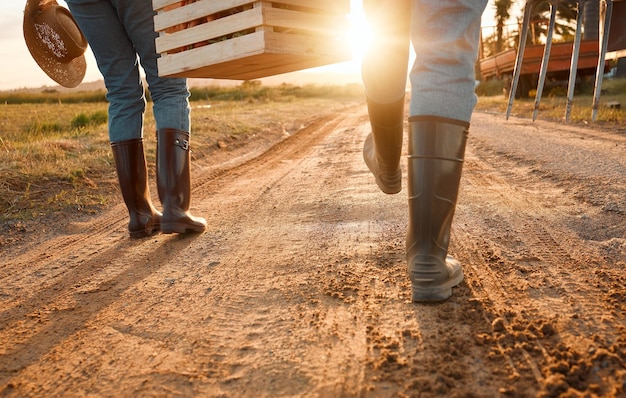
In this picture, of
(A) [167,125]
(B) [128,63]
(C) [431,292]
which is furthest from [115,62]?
(C) [431,292]

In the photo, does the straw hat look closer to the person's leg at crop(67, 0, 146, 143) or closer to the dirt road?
the person's leg at crop(67, 0, 146, 143)

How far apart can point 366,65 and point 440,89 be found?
0.31 m

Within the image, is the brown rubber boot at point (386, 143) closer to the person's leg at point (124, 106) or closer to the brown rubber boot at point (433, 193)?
the brown rubber boot at point (433, 193)

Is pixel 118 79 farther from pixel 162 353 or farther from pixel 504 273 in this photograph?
pixel 504 273

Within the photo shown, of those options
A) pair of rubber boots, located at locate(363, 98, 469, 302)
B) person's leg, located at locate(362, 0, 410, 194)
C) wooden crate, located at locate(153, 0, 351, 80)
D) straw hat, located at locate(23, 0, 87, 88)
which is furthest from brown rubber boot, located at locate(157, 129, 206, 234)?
pair of rubber boots, located at locate(363, 98, 469, 302)

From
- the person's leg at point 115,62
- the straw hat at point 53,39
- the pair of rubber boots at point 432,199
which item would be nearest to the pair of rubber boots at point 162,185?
the person's leg at point 115,62

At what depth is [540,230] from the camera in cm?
208

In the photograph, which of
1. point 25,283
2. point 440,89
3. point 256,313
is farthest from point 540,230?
point 25,283

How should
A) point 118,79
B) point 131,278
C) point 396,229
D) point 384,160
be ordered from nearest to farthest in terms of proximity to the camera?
point 131,278, point 384,160, point 396,229, point 118,79

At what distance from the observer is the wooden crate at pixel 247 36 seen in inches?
74.7

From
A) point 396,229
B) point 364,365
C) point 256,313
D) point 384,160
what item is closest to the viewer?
point 364,365

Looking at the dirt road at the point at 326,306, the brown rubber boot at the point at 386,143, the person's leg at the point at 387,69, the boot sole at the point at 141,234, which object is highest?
the person's leg at the point at 387,69

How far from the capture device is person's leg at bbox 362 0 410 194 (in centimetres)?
164

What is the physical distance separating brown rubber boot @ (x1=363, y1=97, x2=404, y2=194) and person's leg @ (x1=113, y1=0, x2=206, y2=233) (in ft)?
2.78
